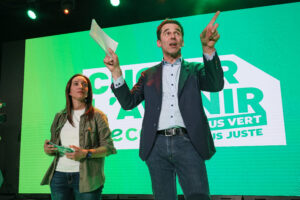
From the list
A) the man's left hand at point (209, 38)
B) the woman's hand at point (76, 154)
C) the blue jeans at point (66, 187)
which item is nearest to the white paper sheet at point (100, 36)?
the man's left hand at point (209, 38)

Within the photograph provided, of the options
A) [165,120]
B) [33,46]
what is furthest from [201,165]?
[33,46]

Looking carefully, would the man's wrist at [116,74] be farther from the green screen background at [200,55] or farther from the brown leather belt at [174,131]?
the green screen background at [200,55]

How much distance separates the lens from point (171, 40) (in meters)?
1.53

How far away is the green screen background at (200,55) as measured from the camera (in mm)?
3188

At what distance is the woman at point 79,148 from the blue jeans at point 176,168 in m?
0.64

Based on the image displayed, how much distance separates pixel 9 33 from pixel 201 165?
197 inches

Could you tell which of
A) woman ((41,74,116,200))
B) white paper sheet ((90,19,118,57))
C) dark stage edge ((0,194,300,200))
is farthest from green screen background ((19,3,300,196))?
white paper sheet ((90,19,118,57))

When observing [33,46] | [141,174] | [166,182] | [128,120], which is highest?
[33,46]

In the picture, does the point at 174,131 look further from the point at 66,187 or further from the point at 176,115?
the point at 66,187

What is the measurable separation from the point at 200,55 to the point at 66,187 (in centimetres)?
257

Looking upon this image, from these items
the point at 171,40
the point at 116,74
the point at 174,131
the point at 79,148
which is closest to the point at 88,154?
the point at 79,148

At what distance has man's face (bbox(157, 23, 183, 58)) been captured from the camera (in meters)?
1.53

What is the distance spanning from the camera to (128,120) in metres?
3.68

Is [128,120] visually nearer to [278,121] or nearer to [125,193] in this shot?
[125,193]
